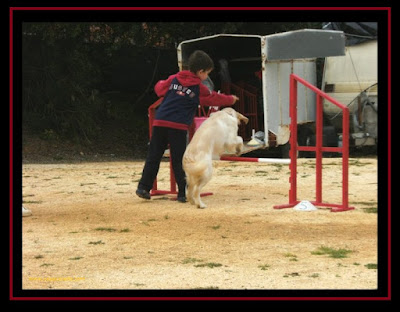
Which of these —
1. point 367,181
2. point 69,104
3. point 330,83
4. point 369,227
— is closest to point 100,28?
point 69,104

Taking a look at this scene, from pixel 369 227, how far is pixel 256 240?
1375mm

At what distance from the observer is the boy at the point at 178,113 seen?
1041 cm

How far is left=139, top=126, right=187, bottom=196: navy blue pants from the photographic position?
34.2 feet

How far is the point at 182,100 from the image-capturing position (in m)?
10.4

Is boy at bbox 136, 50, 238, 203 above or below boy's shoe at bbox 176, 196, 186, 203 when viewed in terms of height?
above

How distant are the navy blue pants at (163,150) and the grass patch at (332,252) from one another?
3.41m

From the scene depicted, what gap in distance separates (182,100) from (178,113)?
0.17 metres

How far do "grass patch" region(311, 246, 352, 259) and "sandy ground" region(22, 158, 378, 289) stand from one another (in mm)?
39

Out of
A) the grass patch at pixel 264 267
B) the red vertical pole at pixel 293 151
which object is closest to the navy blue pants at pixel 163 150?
the red vertical pole at pixel 293 151

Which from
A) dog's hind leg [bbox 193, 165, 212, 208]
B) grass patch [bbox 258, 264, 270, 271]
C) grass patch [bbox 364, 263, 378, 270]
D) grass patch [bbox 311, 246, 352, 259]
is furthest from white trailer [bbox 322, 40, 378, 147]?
grass patch [bbox 258, 264, 270, 271]

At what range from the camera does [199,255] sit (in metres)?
7.30

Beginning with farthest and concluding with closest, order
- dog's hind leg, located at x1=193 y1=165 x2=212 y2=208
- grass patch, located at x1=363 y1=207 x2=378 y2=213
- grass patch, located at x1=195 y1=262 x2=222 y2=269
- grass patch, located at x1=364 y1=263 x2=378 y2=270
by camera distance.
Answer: dog's hind leg, located at x1=193 y1=165 x2=212 y2=208 → grass patch, located at x1=363 y1=207 x2=378 y2=213 → grass patch, located at x1=195 y1=262 x2=222 y2=269 → grass patch, located at x1=364 y1=263 x2=378 y2=270

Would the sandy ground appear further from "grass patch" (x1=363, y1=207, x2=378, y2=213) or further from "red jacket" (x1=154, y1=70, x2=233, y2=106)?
"red jacket" (x1=154, y1=70, x2=233, y2=106)

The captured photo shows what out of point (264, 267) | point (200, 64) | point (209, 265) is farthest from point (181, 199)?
point (264, 267)
